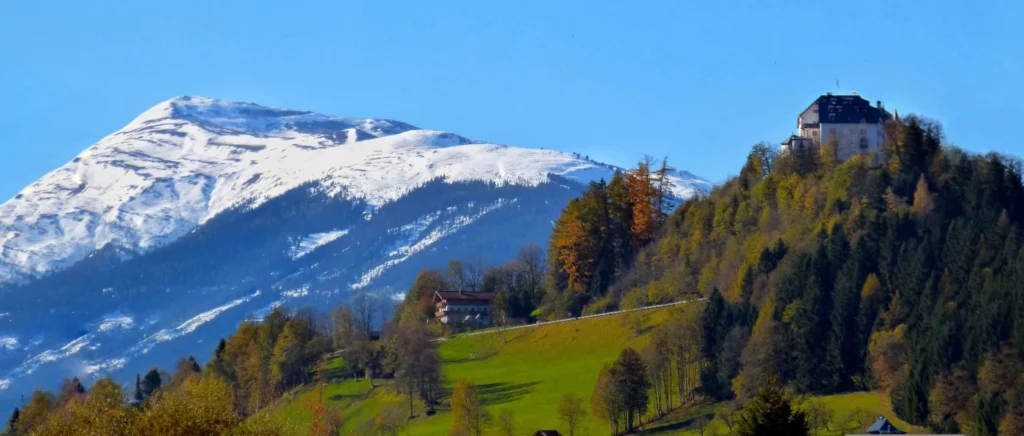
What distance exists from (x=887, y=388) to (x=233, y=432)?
60618 mm

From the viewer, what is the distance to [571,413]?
107250 mm

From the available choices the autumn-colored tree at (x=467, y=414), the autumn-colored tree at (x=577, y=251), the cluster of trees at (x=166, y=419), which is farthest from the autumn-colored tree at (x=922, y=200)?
the cluster of trees at (x=166, y=419)

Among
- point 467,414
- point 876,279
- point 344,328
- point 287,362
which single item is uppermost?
point 344,328

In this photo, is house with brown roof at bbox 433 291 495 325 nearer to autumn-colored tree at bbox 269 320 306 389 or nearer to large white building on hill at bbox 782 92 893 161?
autumn-colored tree at bbox 269 320 306 389

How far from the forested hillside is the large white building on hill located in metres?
2.72

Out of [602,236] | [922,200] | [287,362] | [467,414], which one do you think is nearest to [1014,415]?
[922,200]

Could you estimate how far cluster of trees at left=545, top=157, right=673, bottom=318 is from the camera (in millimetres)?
140500

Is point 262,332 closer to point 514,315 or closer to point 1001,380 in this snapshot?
point 514,315

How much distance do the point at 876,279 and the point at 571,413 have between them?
2211cm

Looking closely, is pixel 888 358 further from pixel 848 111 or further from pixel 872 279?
pixel 848 111

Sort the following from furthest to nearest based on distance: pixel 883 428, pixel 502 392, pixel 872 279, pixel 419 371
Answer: pixel 419 371
pixel 502 392
pixel 872 279
pixel 883 428

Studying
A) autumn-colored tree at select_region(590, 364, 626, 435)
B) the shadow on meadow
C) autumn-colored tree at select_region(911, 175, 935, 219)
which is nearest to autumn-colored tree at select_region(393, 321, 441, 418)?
the shadow on meadow

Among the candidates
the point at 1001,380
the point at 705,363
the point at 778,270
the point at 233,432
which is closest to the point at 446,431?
the point at 705,363

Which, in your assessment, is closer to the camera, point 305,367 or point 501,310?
point 305,367
